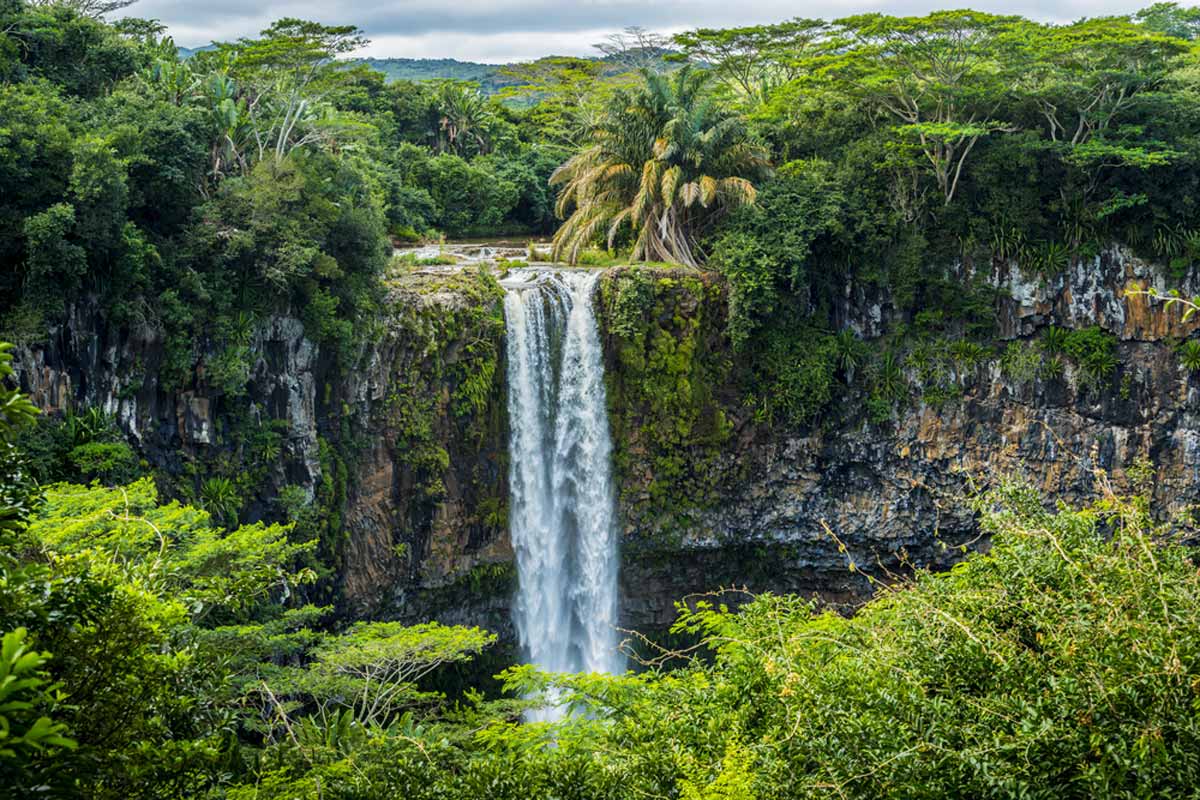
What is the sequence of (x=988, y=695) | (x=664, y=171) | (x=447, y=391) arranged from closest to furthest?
1. (x=988, y=695)
2. (x=447, y=391)
3. (x=664, y=171)

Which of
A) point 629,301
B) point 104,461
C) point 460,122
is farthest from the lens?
point 460,122

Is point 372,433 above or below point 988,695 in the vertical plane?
below

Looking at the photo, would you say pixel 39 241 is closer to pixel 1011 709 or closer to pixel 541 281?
pixel 541 281

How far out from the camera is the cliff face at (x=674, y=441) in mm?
16281

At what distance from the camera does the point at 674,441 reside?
1962 centimetres

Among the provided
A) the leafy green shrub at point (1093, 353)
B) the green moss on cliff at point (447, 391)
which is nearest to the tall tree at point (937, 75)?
the leafy green shrub at point (1093, 353)

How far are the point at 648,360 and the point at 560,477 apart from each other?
119 inches

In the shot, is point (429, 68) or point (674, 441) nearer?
point (674, 441)

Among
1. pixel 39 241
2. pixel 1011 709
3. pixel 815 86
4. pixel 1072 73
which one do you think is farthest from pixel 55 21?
pixel 1072 73

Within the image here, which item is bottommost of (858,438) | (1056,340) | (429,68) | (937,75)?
(858,438)

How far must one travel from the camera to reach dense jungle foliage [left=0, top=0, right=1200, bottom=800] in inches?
179

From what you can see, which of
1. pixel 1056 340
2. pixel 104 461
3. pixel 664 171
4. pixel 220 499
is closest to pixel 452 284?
pixel 664 171

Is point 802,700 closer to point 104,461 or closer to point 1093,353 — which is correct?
point 104,461

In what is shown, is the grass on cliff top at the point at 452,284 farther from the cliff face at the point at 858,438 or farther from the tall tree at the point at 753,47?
the tall tree at the point at 753,47
